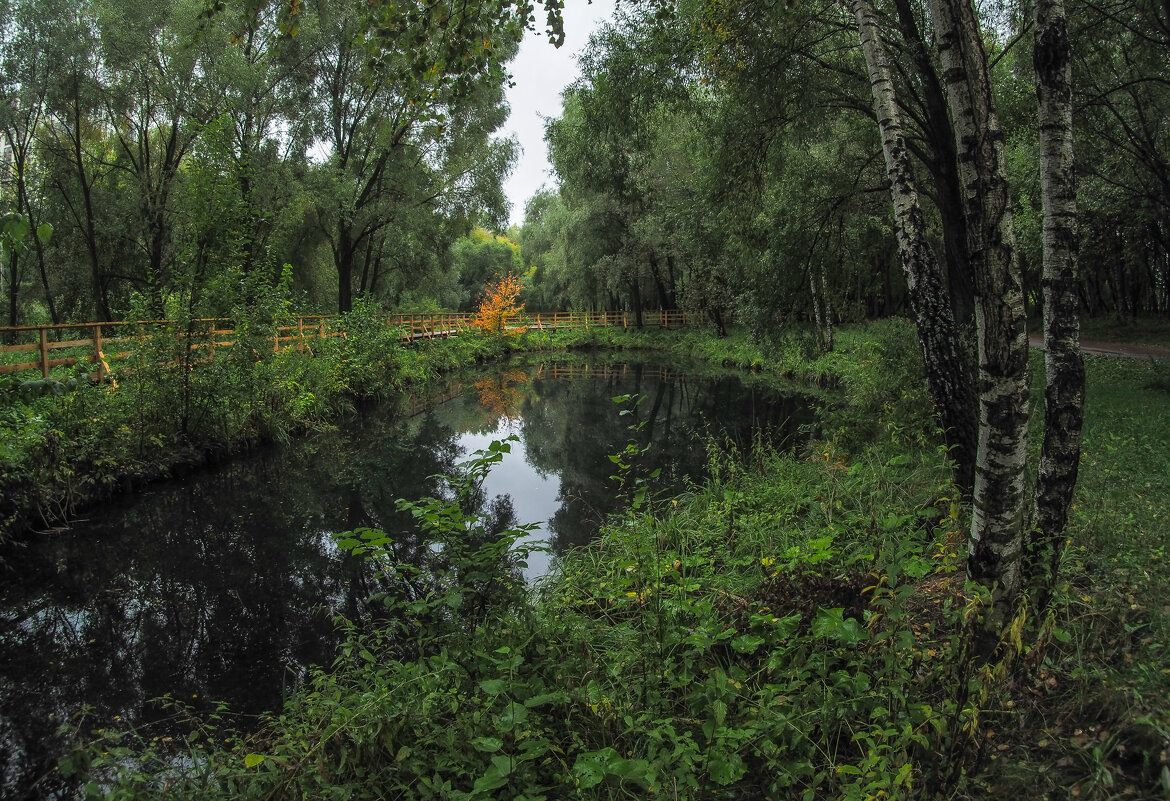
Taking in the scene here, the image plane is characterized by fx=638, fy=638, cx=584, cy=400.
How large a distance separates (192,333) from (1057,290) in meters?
10.3

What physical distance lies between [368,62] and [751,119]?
21.6 ft

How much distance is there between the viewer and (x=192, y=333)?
943 centimetres

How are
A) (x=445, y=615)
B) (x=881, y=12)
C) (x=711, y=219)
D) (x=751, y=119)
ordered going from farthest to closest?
(x=711, y=219) < (x=751, y=119) < (x=881, y=12) < (x=445, y=615)

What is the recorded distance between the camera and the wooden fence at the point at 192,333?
923 cm

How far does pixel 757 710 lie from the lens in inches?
110

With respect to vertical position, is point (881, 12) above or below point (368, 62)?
above

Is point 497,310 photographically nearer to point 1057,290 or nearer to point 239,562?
point 239,562

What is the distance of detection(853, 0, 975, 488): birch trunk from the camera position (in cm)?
456

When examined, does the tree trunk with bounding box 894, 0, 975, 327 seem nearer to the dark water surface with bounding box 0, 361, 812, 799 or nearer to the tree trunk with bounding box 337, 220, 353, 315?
the dark water surface with bounding box 0, 361, 812, 799

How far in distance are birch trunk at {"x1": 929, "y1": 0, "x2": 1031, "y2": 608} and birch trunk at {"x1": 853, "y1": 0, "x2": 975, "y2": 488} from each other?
176 centimetres

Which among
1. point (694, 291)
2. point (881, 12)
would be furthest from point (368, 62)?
point (694, 291)

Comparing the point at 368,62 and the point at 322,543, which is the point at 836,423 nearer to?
the point at 322,543

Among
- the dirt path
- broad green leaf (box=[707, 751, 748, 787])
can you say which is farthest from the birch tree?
the dirt path

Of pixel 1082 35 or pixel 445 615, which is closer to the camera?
pixel 445 615
